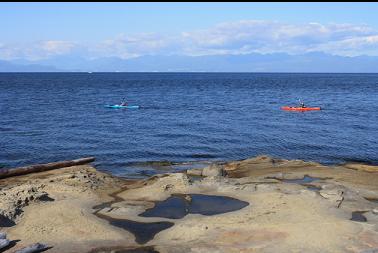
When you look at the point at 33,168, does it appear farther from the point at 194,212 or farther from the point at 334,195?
the point at 334,195

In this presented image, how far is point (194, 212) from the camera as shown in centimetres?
2262

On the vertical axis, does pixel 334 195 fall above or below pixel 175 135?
above

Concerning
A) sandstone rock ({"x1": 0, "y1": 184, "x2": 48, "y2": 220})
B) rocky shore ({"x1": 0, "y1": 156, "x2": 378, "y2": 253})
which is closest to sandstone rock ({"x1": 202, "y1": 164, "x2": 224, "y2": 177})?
rocky shore ({"x1": 0, "y1": 156, "x2": 378, "y2": 253})

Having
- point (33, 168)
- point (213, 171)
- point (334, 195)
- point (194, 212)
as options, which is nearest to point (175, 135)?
point (213, 171)

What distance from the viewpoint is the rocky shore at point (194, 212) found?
60.3ft

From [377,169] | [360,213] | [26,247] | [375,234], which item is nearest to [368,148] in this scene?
[377,169]

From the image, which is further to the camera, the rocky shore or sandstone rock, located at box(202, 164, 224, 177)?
sandstone rock, located at box(202, 164, 224, 177)

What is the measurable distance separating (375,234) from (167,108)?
62.5 meters

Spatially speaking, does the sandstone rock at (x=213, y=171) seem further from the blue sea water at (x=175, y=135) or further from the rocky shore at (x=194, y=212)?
the blue sea water at (x=175, y=135)

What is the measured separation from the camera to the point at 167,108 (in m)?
80.1

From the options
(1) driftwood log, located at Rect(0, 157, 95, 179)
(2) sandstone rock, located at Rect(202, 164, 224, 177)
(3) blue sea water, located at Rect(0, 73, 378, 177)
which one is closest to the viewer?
(1) driftwood log, located at Rect(0, 157, 95, 179)

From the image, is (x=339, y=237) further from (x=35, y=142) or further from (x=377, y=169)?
(x=35, y=142)

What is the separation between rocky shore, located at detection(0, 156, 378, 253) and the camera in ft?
60.3

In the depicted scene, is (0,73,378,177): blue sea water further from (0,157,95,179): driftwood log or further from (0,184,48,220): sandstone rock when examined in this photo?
(0,184,48,220): sandstone rock
